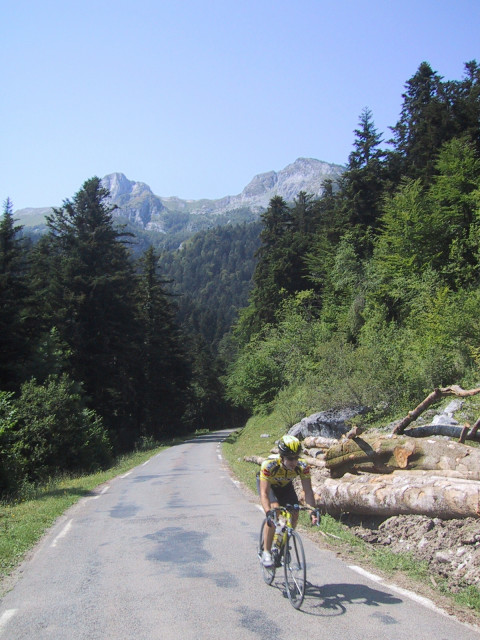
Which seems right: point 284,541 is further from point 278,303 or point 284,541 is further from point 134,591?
point 278,303

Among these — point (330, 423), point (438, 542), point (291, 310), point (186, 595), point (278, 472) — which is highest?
point (291, 310)

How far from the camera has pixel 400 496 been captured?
7.58 m

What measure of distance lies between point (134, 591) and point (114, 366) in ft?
97.5

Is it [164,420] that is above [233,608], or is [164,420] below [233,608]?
below

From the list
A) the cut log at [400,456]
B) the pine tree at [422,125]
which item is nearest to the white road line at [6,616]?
the cut log at [400,456]

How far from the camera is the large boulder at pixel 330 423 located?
54.9ft

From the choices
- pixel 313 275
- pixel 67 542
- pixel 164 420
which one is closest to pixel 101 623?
pixel 67 542

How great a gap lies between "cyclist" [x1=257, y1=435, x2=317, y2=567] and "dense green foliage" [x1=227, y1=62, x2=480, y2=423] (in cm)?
1100

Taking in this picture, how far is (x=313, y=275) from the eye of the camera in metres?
39.9

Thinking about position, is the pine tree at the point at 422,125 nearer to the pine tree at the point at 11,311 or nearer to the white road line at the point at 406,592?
the pine tree at the point at 11,311

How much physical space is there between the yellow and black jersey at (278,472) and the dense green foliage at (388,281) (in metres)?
11.0

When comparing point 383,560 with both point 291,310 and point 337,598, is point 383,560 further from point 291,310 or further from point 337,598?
point 291,310

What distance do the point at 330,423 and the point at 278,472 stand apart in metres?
11.4

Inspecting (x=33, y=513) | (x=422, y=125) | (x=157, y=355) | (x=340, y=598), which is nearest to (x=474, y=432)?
(x=340, y=598)
